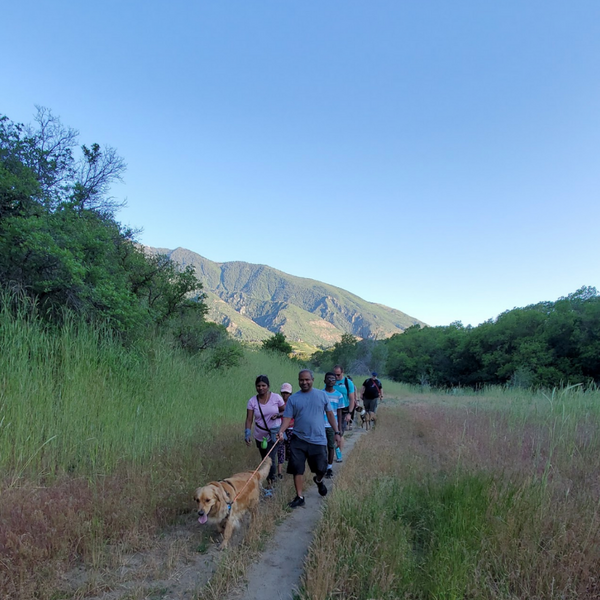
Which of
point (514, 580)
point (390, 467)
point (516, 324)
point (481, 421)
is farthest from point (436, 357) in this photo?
point (514, 580)

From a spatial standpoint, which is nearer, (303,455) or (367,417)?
(303,455)

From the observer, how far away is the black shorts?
5.35 m

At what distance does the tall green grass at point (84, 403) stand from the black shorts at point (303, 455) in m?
2.18

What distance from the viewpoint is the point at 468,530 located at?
147 inches

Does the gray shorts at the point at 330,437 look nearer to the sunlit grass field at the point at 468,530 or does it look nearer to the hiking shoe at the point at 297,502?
the sunlit grass field at the point at 468,530

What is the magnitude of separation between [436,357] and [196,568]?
51796 millimetres

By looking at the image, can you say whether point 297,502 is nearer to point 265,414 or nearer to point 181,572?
point 265,414

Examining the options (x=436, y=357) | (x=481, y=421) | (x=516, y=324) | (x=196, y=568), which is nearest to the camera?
(x=196, y=568)

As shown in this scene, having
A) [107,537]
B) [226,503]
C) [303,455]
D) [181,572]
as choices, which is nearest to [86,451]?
[107,537]

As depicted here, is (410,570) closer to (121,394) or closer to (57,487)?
(57,487)

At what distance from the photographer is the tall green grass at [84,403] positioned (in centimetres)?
469

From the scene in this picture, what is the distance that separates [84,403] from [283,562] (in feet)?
12.4

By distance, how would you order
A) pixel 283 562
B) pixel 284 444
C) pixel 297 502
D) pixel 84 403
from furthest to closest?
1. pixel 284 444
2. pixel 84 403
3. pixel 297 502
4. pixel 283 562

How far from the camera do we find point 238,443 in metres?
7.46
